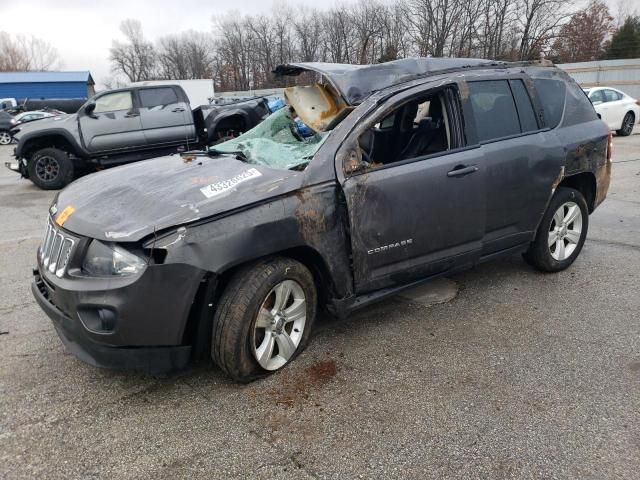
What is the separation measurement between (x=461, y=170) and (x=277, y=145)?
132 cm

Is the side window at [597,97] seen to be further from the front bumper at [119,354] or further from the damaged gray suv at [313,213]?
the front bumper at [119,354]

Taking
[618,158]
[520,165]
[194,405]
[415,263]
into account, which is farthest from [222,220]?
[618,158]

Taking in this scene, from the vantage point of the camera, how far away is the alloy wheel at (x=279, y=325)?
113 inches

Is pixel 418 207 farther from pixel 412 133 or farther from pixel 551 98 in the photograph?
pixel 551 98

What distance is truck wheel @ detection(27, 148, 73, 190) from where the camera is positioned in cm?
940

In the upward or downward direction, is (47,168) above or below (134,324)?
below

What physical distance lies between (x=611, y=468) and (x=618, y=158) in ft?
37.4

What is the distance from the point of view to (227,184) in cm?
280

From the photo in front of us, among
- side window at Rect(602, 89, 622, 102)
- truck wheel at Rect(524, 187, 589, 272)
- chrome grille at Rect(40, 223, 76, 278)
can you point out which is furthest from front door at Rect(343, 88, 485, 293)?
side window at Rect(602, 89, 622, 102)

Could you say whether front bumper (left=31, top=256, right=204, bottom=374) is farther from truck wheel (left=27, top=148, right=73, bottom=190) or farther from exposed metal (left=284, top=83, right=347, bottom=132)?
truck wheel (left=27, top=148, right=73, bottom=190)

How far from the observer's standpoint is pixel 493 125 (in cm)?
382

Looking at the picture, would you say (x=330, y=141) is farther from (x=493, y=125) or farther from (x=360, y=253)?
(x=493, y=125)

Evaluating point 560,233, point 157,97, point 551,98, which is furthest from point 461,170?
point 157,97

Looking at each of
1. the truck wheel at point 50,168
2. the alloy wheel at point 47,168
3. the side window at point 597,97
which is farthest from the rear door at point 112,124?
the side window at point 597,97
